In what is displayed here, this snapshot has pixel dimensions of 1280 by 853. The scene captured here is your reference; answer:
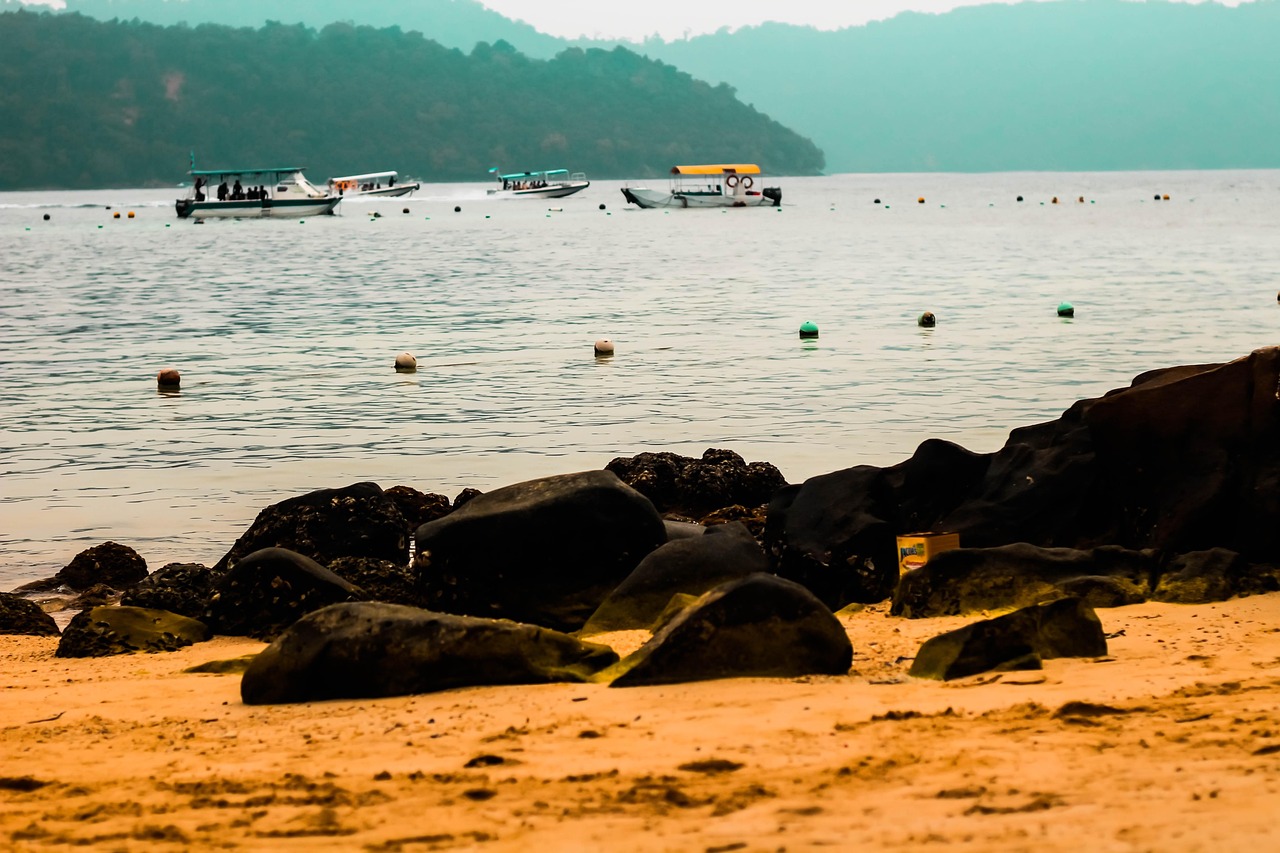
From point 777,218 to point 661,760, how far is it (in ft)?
313

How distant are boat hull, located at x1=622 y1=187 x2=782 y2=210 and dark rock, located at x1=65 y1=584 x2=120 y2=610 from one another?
9914 centimetres

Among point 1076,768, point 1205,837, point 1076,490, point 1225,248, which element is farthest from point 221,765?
point 1225,248

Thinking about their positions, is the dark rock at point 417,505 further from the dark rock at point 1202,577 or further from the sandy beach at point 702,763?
the dark rock at point 1202,577

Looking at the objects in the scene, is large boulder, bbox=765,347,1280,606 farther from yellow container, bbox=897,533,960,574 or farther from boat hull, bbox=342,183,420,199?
boat hull, bbox=342,183,420,199

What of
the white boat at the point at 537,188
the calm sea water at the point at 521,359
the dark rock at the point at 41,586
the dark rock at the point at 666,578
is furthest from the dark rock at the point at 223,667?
the white boat at the point at 537,188

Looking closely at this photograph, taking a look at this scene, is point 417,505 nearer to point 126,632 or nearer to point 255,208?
point 126,632

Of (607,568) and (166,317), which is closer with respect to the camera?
(607,568)

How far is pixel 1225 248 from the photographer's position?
55375 mm

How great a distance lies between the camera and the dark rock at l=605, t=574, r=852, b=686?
692cm

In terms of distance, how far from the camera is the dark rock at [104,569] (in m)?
11.1

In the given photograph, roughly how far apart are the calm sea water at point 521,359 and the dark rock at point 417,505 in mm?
1516

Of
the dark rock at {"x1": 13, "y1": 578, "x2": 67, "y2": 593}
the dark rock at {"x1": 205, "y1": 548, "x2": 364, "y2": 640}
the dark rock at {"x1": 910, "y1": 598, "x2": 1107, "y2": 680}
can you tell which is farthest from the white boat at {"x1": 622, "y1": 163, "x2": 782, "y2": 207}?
the dark rock at {"x1": 910, "y1": 598, "x2": 1107, "y2": 680}

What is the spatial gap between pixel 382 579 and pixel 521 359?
15696mm

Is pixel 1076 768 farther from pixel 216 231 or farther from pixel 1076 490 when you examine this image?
pixel 216 231
